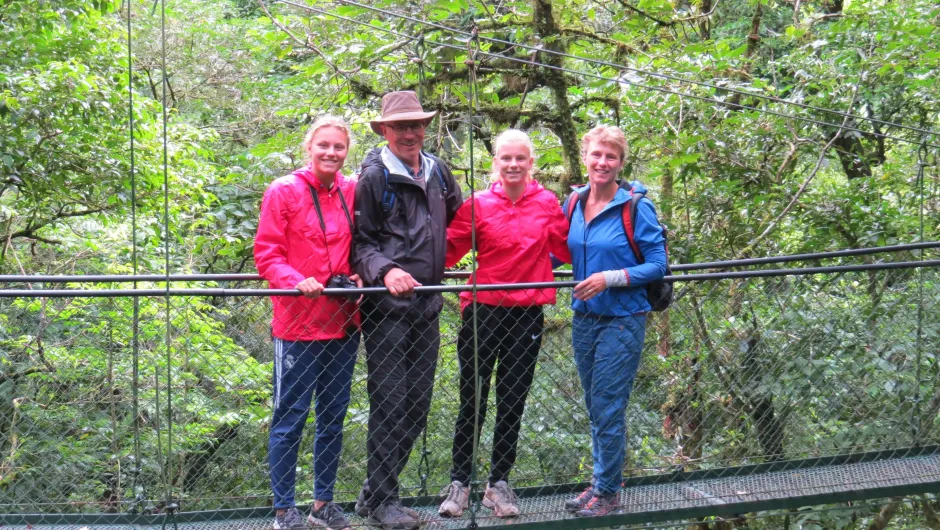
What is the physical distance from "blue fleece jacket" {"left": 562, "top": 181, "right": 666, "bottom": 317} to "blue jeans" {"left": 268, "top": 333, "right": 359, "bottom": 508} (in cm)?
79

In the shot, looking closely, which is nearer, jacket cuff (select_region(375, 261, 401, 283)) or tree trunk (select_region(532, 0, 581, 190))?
jacket cuff (select_region(375, 261, 401, 283))

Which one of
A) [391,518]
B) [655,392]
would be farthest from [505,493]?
[655,392]

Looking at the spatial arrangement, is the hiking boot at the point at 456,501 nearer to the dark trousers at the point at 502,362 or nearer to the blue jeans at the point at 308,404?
the dark trousers at the point at 502,362

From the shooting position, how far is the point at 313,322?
2.74 meters

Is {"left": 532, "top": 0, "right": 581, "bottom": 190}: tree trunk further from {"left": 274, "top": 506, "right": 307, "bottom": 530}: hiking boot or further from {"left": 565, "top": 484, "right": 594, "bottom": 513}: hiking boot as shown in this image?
{"left": 274, "top": 506, "right": 307, "bottom": 530}: hiking boot

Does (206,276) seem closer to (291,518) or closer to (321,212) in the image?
(321,212)

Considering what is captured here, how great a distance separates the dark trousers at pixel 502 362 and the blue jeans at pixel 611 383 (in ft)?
0.66

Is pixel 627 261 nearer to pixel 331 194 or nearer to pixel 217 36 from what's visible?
pixel 331 194

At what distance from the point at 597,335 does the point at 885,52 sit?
3090mm

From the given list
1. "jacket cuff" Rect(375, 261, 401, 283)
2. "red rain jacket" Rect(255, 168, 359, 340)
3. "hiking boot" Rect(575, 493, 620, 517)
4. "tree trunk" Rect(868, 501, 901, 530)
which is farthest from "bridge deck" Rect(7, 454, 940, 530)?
"tree trunk" Rect(868, 501, 901, 530)

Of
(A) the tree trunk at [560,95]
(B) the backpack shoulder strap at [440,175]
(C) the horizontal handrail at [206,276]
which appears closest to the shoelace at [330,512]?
(C) the horizontal handrail at [206,276]

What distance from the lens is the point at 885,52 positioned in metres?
4.92

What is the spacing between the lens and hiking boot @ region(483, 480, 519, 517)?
2.93 m

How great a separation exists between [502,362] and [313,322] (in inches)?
24.6
